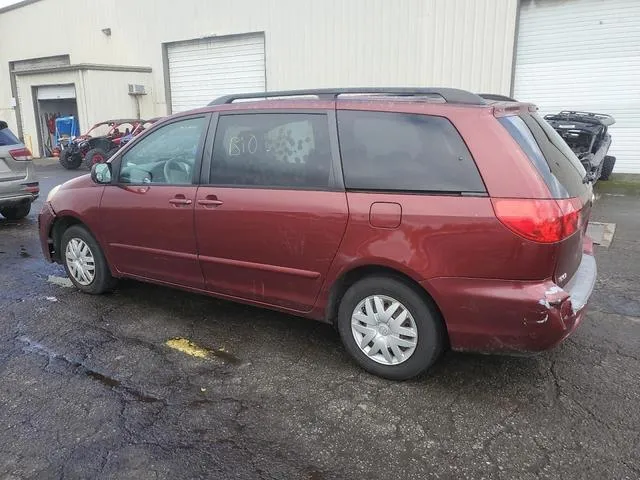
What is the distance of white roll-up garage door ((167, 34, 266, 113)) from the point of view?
17.4 metres

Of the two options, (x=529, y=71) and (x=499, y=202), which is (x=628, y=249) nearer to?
(x=499, y=202)

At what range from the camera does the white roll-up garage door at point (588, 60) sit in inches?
461

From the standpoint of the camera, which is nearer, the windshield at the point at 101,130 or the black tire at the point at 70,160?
the black tire at the point at 70,160

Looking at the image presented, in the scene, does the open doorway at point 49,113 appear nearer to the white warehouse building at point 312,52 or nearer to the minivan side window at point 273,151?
the white warehouse building at point 312,52

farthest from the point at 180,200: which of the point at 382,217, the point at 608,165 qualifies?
the point at 608,165

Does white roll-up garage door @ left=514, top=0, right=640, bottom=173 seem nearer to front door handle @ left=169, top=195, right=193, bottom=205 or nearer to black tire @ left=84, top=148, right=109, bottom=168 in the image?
front door handle @ left=169, top=195, right=193, bottom=205

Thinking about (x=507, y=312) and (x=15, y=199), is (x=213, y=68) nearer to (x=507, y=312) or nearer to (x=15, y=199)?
(x=15, y=199)

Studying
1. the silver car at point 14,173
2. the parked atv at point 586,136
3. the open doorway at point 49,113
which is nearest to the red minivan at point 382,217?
the silver car at point 14,173

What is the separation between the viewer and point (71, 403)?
317 cm

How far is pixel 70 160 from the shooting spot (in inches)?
684

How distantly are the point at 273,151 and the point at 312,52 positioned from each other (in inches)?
517

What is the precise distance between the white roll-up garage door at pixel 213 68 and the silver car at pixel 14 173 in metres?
10.3

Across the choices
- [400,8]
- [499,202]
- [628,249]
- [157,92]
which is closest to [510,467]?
[499,202]

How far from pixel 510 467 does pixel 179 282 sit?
9.06 ft
